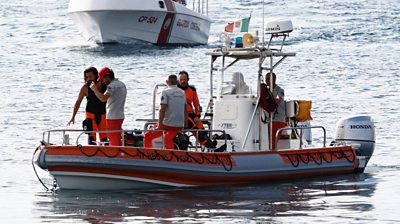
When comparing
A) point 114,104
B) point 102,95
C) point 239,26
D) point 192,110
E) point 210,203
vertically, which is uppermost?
point 239,26

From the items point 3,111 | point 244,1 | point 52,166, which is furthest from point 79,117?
point 244,1

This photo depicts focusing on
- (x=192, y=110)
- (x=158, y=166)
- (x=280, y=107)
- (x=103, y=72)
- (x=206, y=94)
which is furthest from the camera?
(x=206, y=94)

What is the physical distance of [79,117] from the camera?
2959cm

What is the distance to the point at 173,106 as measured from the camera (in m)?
16.8

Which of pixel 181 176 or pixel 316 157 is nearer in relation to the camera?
pixel 181 176

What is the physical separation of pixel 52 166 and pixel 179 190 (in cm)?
177

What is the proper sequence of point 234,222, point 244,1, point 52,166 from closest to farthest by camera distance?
point 234,222
point 52,166
point 244,1

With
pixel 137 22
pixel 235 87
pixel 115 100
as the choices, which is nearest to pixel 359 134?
pixel 235 87

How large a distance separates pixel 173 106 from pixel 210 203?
5.30 ft

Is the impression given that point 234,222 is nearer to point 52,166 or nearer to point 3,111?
point 52,166

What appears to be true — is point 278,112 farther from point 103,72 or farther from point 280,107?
point 103,72

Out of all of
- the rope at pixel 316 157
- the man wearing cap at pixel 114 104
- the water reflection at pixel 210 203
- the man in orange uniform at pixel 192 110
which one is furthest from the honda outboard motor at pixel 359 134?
the man wearing cap at pixel 114 104

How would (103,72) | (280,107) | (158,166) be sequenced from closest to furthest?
1. (158,166)
2. (103,72)
3. (280,107)

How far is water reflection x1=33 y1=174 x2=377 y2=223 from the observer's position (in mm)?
14750
